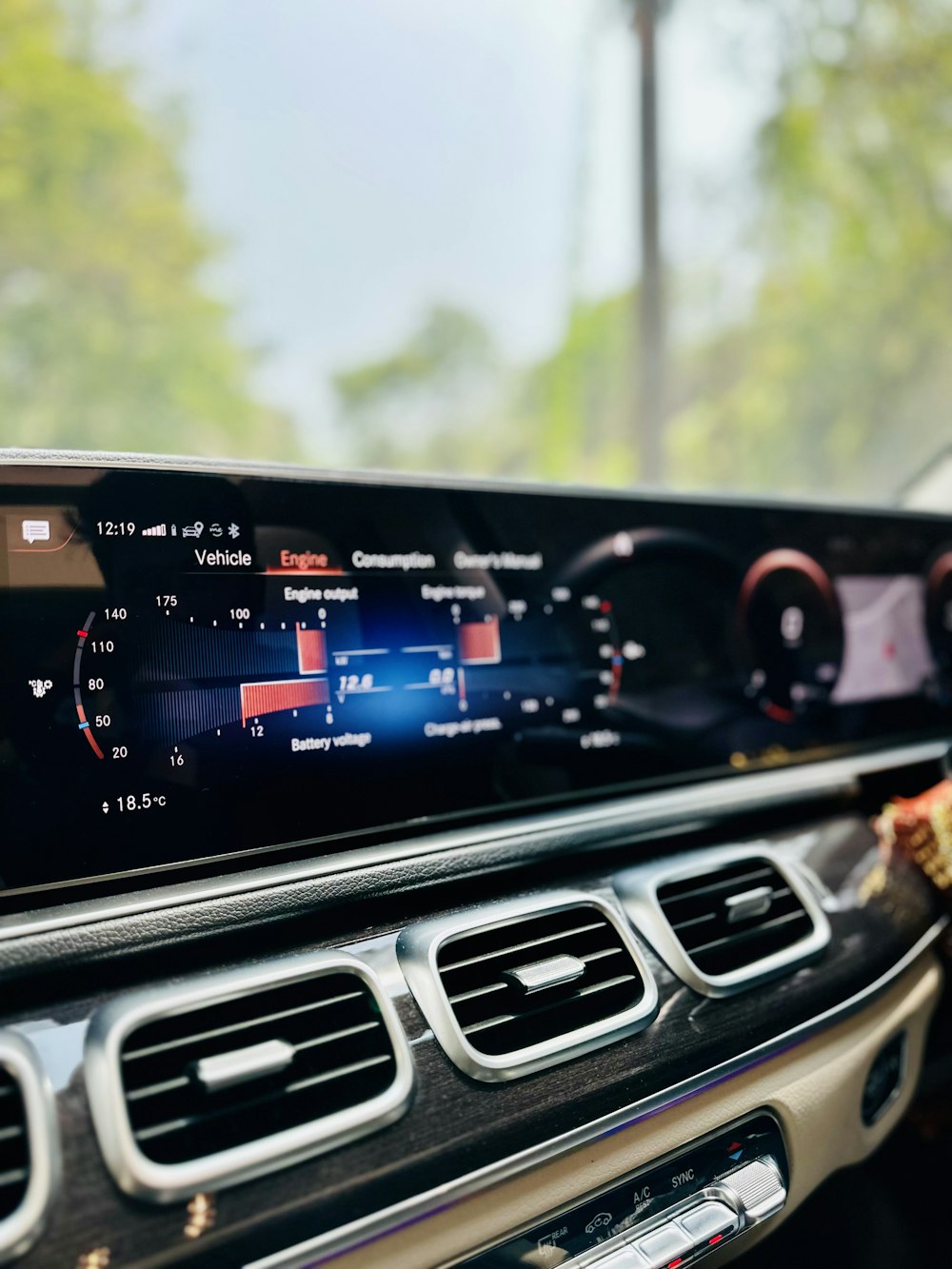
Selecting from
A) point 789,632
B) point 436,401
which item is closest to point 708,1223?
point 789,632

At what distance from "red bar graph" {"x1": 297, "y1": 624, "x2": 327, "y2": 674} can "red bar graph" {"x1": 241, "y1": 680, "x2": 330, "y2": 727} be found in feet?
0.04

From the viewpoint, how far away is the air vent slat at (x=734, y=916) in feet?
2.72

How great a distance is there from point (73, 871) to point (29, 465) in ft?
1.01

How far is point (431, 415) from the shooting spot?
2031 millimetres

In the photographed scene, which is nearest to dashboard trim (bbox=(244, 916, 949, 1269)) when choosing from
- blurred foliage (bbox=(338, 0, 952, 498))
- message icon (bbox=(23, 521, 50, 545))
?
message icon (bbox=(23, 521, 50, 545))

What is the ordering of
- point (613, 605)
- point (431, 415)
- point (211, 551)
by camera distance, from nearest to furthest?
point (211, 551), point (613, 605), point (431, 415)

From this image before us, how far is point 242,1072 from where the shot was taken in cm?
57

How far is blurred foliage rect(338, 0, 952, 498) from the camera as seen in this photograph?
7.03 ft

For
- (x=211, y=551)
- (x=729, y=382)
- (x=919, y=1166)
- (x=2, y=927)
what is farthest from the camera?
(x=729, y=382)

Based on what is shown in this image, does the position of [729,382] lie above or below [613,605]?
above

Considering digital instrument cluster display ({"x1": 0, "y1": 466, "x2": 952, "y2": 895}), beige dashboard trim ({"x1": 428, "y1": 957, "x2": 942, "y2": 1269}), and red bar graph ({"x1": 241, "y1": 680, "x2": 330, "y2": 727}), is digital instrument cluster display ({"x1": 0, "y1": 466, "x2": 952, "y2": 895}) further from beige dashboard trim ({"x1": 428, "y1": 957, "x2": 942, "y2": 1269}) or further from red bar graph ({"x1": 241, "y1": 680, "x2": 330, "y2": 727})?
beige dashboard trim ({"x1": 428, "y1": 957, "x2": 942, "y2": 1269})

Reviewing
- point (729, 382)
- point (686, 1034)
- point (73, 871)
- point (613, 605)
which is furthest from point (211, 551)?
point (729, 382)

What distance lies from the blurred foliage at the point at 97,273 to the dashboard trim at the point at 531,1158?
1271 mm

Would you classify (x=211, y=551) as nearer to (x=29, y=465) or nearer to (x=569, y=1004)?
(x=29, y=465)
